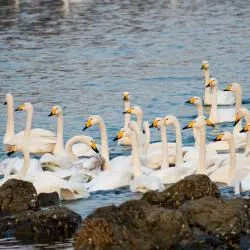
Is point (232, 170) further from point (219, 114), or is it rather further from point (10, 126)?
point (219, 114)

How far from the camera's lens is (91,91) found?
35000mm

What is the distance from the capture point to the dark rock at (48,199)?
798 inches

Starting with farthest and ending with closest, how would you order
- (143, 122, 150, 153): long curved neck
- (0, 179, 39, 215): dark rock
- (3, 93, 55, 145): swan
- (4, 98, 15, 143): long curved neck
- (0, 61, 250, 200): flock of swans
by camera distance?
(4, 98, 15, 143): long curved neck
(3, 93, 55, 145): swan
(143, 122, 150, 153): long curved neck
(0, 61, 250, 200): flock of swans
(0, 179, 39, 215): dark rock

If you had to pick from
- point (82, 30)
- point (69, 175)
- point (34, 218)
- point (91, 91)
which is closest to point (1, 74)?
point (91, 91)

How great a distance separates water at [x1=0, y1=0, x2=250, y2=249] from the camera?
31391mm

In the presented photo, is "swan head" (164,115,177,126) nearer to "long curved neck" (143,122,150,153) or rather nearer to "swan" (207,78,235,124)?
"long curved neck" (143,122,150,153)

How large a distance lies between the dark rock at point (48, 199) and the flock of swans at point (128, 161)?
0.09 meters

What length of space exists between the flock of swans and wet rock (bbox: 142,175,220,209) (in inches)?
71.1

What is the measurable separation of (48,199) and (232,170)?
9.99ft

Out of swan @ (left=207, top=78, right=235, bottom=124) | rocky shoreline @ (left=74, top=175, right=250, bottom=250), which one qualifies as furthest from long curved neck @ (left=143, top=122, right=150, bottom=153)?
rocky shoreline @ (left=74, top=175, right=250, bottom=250)

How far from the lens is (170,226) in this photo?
1606 centimetres

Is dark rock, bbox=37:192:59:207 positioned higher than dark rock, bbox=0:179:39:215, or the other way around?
dark rock, bbox=0:179:39:215

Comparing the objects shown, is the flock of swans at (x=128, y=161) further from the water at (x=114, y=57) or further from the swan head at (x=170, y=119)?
the water at (x=114, y=57)

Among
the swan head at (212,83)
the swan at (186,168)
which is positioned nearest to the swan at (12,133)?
the swan head at (212,83)
